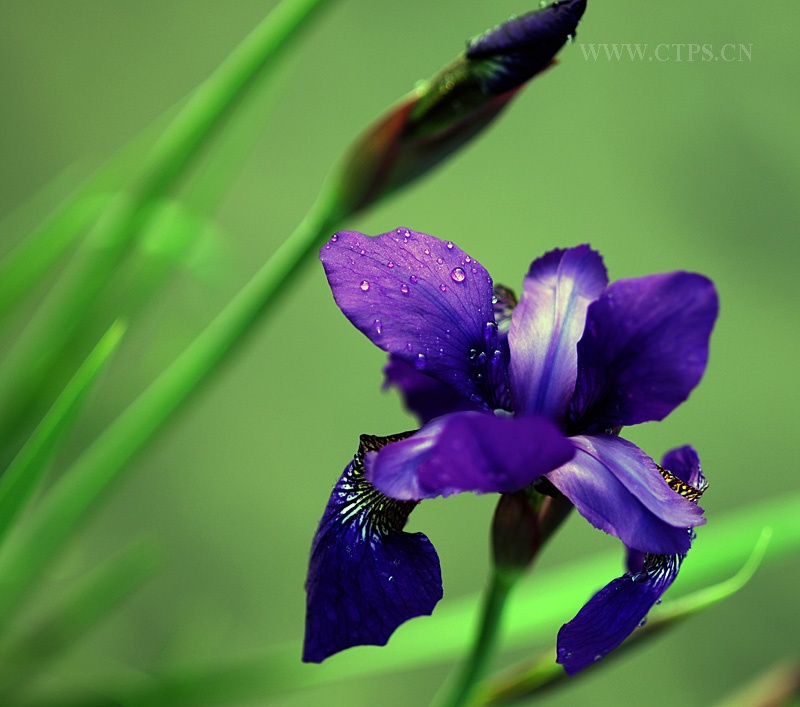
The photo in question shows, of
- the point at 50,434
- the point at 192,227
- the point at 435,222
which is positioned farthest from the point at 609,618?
the point at 435,222

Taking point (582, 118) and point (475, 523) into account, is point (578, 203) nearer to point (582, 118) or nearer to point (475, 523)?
point (582, 118)

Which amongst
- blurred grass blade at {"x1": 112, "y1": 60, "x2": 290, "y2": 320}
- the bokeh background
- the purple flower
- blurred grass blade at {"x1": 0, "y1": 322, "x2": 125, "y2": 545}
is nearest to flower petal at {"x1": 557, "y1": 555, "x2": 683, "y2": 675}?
the purple flower

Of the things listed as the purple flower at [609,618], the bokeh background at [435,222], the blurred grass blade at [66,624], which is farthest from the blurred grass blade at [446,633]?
the bokeh background at [435,222]

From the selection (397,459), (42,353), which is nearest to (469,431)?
(397,459)

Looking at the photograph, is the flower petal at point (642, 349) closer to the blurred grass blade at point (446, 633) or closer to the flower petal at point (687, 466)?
the flower petal at point (687, 466)

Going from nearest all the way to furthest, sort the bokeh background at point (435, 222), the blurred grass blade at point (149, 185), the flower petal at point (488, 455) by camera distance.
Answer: the flower petal at point (488, 455)
the blurred grass blade at point (149, 185)
the bokeh background at point (435, 222)

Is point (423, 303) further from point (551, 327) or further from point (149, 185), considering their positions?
point (149, 185)
